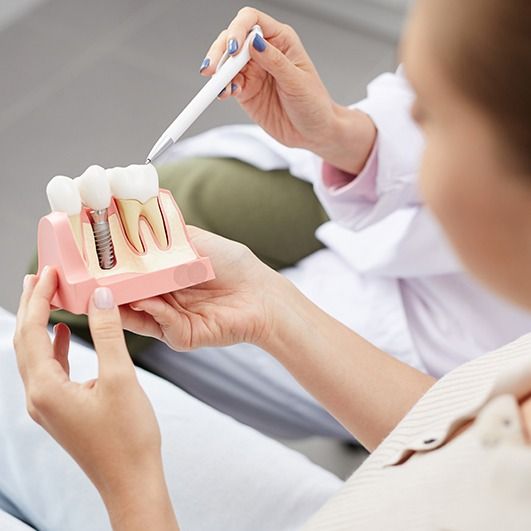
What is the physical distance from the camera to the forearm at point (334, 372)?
933 mm

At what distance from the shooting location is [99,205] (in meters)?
0.84

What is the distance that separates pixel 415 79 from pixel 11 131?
1.71m

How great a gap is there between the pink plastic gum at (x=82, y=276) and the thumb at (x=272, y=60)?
259mm

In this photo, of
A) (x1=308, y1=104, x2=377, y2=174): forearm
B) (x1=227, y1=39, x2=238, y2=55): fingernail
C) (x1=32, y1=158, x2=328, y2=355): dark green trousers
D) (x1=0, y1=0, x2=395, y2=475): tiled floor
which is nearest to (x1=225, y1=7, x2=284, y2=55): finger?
(x1=227, y1=39, x2=238, y2=55): fingernail

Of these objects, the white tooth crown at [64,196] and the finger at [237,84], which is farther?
the finger at [237,84]

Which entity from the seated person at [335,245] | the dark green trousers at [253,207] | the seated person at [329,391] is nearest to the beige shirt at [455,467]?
the seated person at [329,391]

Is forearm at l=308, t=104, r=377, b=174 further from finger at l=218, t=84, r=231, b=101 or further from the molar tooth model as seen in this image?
the molar tooth model

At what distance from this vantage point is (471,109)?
48cm

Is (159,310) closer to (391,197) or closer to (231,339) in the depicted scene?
(231,339)

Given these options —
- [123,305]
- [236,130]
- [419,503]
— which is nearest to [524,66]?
[419,503]

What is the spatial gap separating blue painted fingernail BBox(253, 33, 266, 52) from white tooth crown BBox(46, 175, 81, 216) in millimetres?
271

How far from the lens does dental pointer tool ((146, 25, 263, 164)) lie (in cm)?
87

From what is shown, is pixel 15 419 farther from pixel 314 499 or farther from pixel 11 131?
pixel 11 131

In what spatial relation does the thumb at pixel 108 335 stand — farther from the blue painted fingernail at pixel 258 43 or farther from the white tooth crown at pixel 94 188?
the blue painted fingernail at pixel 258 43
